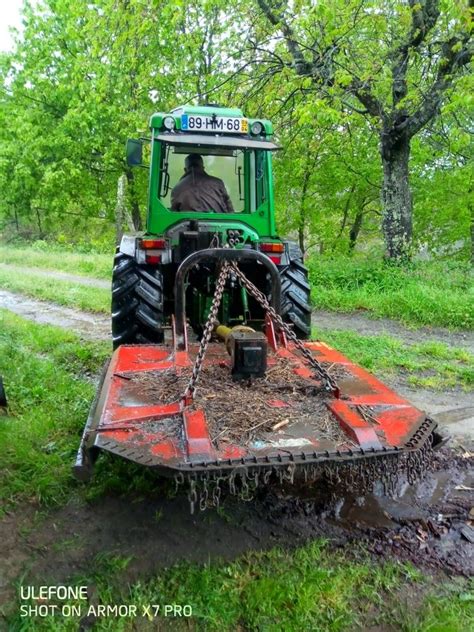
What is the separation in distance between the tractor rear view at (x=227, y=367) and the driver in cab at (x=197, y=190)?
0.08 ft

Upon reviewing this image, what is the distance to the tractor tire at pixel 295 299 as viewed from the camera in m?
4.81

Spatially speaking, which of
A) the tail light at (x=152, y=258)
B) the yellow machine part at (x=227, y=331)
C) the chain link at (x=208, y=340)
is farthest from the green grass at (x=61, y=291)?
the chain link at (x=208, y=340)

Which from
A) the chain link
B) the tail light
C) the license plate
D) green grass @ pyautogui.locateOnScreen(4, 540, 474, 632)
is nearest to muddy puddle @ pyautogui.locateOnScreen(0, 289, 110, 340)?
the tail light

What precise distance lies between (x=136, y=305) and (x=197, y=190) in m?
1.22

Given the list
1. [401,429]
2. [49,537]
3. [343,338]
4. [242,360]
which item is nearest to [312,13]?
[343,338]

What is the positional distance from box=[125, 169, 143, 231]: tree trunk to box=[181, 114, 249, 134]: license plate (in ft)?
30.5

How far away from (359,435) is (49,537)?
5.51 ft

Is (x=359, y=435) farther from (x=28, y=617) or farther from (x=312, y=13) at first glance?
(x=312, y=13)

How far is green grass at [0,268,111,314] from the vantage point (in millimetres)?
9273

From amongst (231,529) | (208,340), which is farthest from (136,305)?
(231,529)

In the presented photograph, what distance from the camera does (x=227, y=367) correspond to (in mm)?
3568

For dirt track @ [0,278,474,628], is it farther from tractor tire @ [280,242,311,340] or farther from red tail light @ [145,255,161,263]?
red tail light @ [145,255,161,263]

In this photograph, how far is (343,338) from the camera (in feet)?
22.8

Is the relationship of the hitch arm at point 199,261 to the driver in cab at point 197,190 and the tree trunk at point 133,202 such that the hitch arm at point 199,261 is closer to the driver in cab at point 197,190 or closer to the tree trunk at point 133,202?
the driver in cab at point 197,190
